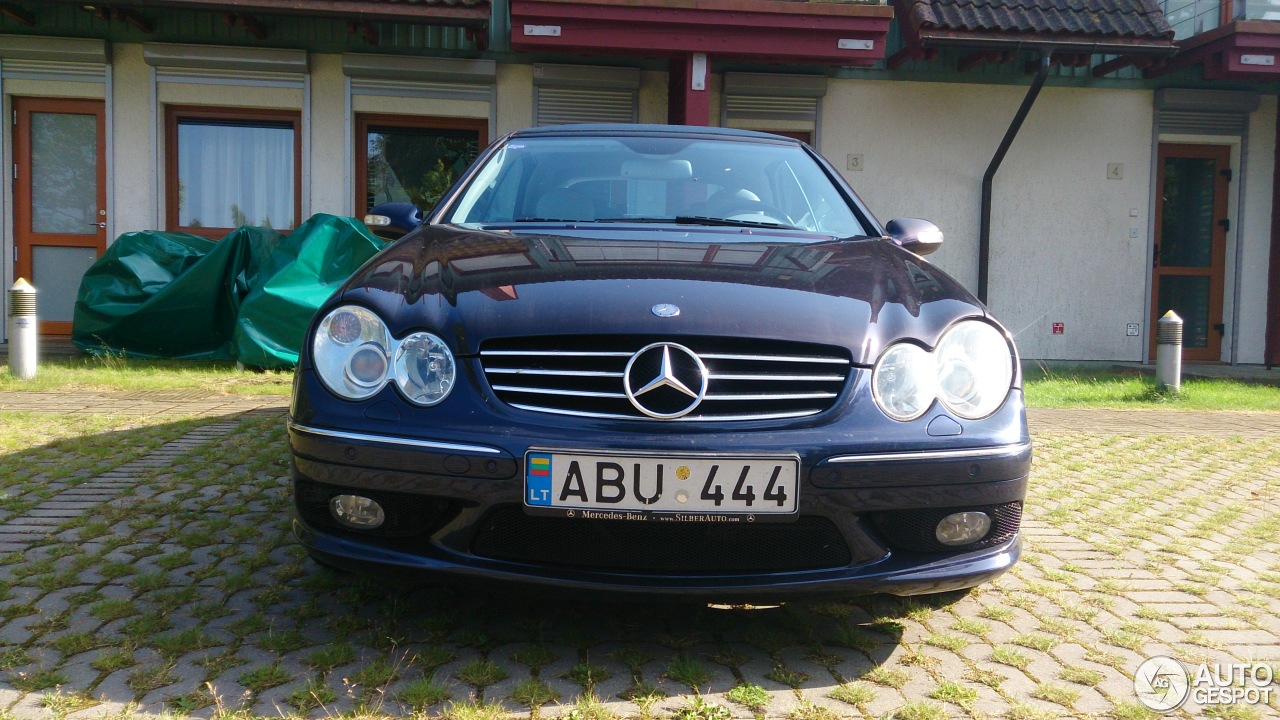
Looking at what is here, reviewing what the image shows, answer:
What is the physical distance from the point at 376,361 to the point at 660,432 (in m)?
0.67

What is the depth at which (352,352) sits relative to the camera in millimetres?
2234

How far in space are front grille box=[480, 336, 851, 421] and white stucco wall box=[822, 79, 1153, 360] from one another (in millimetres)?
8559

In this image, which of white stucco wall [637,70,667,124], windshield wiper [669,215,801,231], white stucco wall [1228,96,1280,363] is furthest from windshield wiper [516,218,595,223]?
white stucco wall [1228,96,1280,363]

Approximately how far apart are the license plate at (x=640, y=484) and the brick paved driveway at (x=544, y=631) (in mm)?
396

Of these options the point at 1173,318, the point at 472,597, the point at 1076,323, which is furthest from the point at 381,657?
the point at 1076,323

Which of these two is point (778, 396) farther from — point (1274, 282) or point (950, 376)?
point (1274, 282)

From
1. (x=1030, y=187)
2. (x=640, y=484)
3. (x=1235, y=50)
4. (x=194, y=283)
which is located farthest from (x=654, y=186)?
(x=1235, y=50)

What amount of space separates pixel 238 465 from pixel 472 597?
2127 mm

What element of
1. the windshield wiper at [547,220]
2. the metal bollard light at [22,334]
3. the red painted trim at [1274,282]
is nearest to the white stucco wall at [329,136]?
the metal bollard light at [22,334]

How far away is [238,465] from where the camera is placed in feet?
14.1

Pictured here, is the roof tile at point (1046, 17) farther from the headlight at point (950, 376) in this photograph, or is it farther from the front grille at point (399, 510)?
the front grille at point (399, 510)

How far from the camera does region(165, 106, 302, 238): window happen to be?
9742 mm

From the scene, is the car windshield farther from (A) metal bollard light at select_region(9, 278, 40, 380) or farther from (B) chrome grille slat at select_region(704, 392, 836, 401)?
(A) metal bollard light at select_region(9, 278, 40, 380)

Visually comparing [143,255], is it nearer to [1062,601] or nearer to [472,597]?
[472,597]
